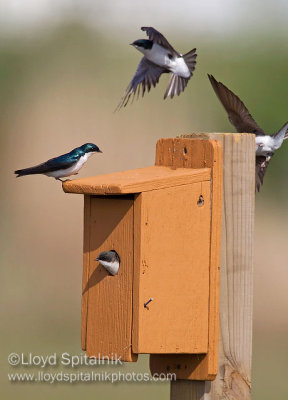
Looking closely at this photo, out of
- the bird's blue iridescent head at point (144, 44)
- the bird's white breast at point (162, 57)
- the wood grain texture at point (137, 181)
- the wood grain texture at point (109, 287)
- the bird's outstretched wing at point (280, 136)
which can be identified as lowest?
the wood grain texture at point (109, 287)

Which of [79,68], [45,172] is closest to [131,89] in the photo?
[45,172]

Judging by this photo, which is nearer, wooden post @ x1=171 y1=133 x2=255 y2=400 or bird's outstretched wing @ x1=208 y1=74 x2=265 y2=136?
wooden post @ x1=171 y1=133 x2=255 y2=400

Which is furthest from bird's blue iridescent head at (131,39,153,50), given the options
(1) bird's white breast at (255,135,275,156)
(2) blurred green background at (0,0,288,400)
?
(2) blurred green background at (0,0,288,400)

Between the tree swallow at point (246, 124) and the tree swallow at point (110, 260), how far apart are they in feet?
2.89

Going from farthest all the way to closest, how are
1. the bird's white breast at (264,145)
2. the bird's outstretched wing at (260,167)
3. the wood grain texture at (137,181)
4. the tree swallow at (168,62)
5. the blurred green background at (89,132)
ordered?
1. the blurred green background at (89,132)
2. the tree swallow at (168,62)
3. the bird's white breast at (264,145)
4. the bird's outstretched wing at (260,167)
5. the wood grain texture at (137,181)

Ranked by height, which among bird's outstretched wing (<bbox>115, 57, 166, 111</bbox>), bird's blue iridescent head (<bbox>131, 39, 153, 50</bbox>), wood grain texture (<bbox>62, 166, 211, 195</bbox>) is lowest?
wood grain texture (<bbox>62, 166, 211, 195</bbox>)

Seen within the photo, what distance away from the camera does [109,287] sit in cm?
270

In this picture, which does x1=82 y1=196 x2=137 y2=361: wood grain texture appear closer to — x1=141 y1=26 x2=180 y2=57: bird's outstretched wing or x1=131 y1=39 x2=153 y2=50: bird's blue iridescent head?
x1=141 y1=26 x2=180 y2=57: bird's outstretched wing

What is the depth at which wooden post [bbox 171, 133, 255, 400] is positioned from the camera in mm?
2611

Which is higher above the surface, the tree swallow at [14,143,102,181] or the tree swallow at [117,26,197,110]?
the tree swallow at [117,26,197,110]

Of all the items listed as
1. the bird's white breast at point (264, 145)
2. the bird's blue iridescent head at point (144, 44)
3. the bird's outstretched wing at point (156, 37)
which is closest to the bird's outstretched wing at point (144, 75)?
the bird's blue iridescent head at point (144, 44)

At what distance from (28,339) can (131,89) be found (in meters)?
3.18

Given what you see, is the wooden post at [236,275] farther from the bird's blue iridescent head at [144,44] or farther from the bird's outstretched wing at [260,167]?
the bird's blue iridescent head at [144,44]

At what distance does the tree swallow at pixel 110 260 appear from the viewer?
265cm
